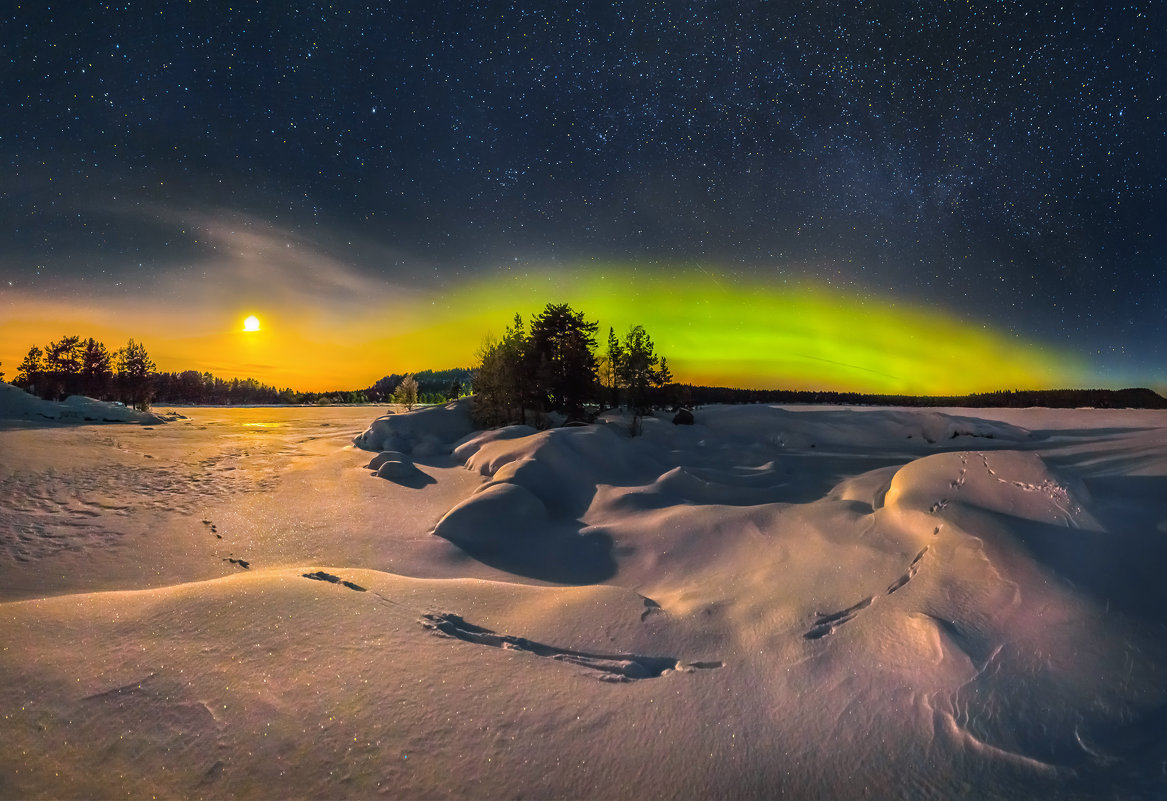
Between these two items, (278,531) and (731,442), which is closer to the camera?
(278,531)

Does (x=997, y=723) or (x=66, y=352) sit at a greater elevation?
(x=66, y=352)

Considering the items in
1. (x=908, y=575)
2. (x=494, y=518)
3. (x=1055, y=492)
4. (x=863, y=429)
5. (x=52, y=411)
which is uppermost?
(x=1055, y=492)

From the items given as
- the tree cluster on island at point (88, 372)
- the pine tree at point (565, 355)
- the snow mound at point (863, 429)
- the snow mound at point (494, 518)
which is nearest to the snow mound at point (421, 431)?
the pine tree at point (565, 355)

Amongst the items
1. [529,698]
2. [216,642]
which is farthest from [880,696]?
[216,642]

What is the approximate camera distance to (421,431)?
17500 mm

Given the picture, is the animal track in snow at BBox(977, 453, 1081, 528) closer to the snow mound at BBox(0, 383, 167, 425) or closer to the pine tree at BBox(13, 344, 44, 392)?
the snow mound at BBox(0, 383, 167, 425)

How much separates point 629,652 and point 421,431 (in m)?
16.0

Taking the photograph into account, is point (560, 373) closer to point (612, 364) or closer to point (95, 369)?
point (612, 364)

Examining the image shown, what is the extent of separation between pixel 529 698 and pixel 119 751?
172 cm

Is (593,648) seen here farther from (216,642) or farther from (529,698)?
(216,642)

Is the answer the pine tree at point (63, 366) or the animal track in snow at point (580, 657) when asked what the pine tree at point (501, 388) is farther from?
the pine tree at point (63, 366)

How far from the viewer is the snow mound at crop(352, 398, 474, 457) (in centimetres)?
1525

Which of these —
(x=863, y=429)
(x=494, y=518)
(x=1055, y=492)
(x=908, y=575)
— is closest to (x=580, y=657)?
(x=908, y=575)

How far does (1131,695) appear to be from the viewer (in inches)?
87.9
